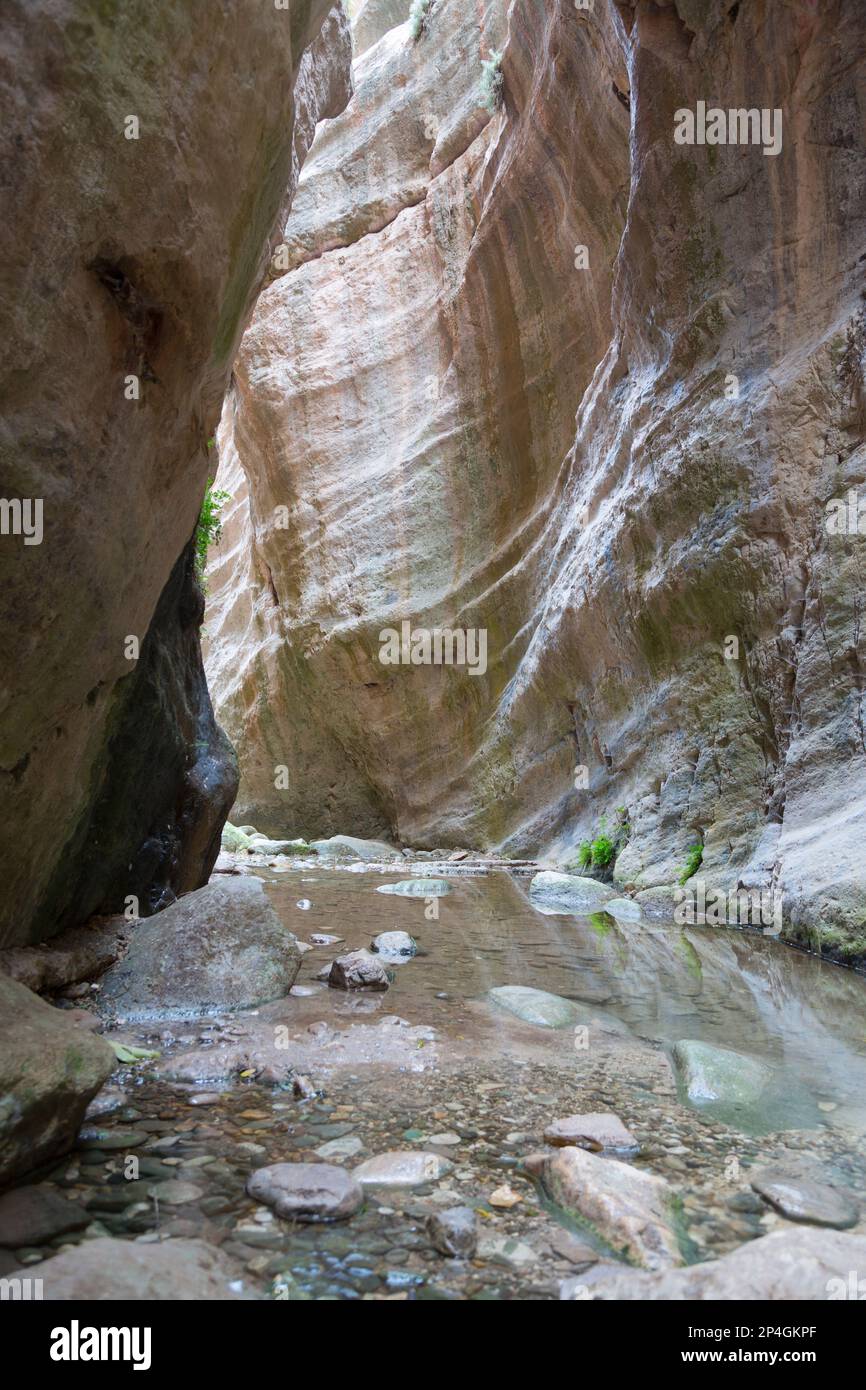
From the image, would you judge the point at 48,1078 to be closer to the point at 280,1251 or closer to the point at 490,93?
the point at 280,1251

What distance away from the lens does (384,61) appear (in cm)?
2223

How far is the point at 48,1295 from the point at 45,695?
213cm

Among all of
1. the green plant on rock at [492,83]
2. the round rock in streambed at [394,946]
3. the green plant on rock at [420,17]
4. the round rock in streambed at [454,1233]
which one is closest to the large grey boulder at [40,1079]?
the round rock in streambed at [454,1233]

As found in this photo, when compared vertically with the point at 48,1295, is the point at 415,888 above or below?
below

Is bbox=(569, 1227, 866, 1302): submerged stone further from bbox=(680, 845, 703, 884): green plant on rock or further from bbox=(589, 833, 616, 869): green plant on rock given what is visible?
bbox=(589, 833, 616, 869): green plant on rock

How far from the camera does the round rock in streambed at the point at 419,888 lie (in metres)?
9.12

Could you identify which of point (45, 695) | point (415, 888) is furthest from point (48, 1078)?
point (415, 888)

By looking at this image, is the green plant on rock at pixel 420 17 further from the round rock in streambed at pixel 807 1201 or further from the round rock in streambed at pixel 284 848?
the round rock in streambed at pixel 807 1201

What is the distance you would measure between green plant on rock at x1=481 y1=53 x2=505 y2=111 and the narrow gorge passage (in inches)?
7.3

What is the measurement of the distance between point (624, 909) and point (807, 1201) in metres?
6.07

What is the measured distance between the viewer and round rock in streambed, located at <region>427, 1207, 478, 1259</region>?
1.87 meters

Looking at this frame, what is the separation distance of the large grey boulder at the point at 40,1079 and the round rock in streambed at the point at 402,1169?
2.69 feet

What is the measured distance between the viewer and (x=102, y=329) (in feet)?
9.37

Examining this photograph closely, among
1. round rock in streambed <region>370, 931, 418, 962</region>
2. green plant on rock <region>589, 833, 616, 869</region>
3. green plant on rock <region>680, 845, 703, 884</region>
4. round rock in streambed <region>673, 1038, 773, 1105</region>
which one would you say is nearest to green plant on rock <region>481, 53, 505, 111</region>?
green plant on rock <region>589, 833, 616, 869</region>
